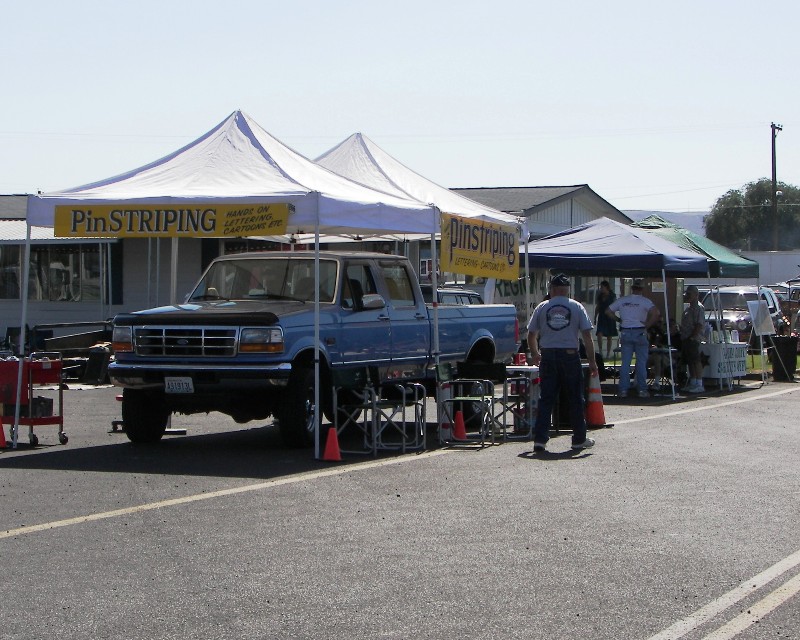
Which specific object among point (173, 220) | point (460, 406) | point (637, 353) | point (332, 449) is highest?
point (173, 220)

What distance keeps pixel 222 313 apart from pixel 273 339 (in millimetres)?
613

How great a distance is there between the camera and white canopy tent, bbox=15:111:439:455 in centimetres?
1232

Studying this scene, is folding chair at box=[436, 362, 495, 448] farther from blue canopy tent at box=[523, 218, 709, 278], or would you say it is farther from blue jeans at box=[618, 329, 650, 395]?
blue jeans at box=[618, 329, 650, 395]

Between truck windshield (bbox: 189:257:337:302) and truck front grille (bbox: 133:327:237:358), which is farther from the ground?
truck windshield (bbox: 189:257:337:302)

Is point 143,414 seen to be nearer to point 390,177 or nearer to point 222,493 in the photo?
point 222,493

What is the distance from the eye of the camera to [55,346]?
22.9 metres

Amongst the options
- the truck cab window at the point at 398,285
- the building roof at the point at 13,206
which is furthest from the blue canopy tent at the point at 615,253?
the building roof at the point at 13,206

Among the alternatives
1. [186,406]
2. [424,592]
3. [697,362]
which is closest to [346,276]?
[186,406]

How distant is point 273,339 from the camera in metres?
12.2

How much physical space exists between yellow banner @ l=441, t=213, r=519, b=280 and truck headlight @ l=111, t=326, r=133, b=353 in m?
3.44

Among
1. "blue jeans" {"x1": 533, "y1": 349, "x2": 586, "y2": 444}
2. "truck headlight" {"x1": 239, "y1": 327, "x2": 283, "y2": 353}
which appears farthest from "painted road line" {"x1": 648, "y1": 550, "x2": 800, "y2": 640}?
"truck headlight" {"x1": 239, "y1": 327, "x2": 283, "y2": 353}

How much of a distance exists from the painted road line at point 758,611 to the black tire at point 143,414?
780 centimetres

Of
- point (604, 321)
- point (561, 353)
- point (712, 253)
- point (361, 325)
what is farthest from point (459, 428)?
point (604, 321)

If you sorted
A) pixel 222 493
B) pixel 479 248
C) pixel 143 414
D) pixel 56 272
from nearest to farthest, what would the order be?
pixel 222 493, pixel 143 414, pixel 479 248, pixel 56 272
